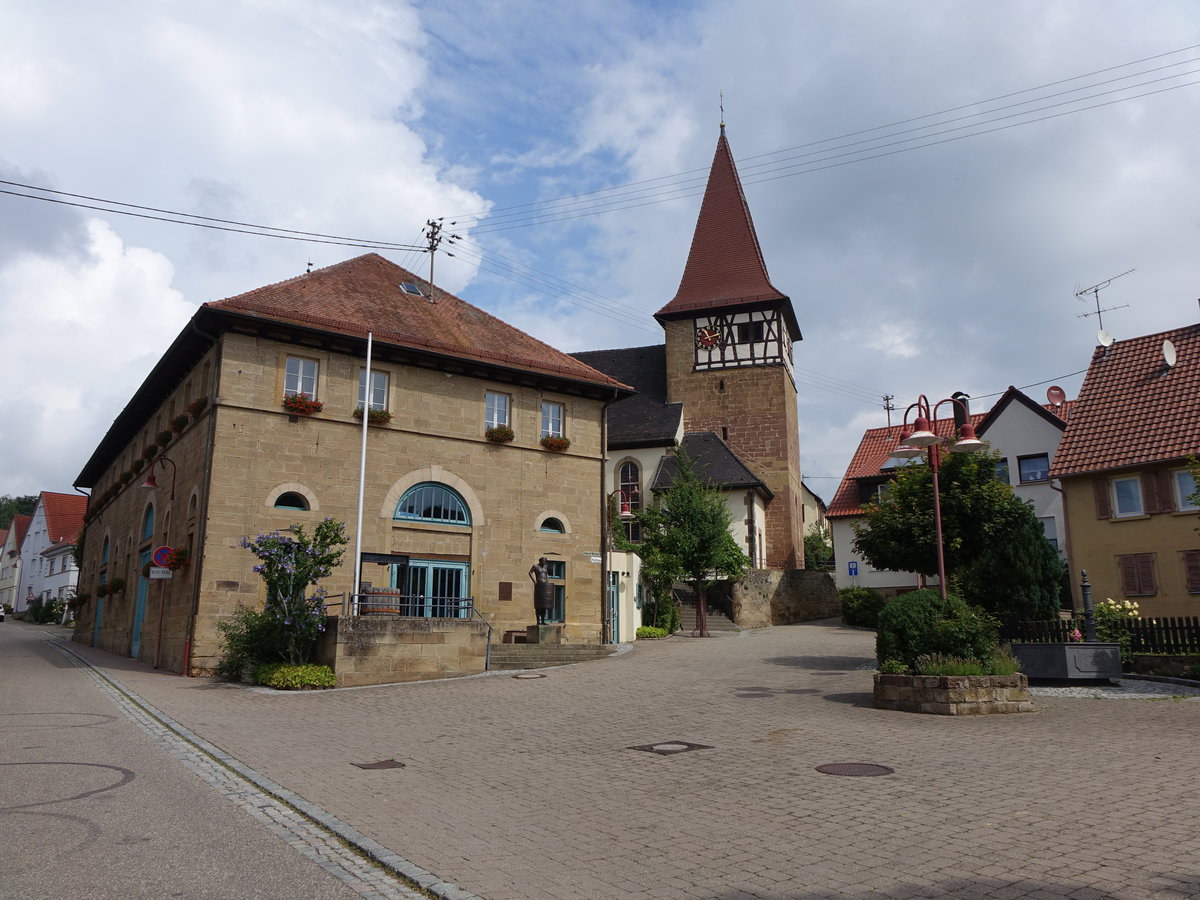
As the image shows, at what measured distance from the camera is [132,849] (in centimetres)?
578

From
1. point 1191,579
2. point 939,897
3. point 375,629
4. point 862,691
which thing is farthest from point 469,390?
point 939,897

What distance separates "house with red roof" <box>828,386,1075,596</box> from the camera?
32.0 metres

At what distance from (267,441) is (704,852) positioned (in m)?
17.3

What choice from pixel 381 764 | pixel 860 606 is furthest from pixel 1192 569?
pixel 381 764

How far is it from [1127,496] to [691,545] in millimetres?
12258

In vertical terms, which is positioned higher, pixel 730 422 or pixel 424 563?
pixel 730 422

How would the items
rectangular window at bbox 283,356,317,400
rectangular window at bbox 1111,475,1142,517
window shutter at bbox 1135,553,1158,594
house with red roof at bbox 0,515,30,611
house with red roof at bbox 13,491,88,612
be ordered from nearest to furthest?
rectangular window at bbox 283,356,317,400, window shutter at bbox 1135,553,1158,594, rectangular window at bbox 1111,475,1142,517, house with red roof at bbox 13,491,88,612, house with red roof at bbox 0,515,30,611

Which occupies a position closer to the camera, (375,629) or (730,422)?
(375,629)

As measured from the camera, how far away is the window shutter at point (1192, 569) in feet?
Answer: 70.6

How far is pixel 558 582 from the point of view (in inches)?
977

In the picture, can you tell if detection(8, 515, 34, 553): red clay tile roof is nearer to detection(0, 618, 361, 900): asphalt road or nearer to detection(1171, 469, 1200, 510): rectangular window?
detection(0, 618, 361, 900): asphalt road

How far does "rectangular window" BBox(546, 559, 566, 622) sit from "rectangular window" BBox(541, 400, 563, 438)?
3.53 m

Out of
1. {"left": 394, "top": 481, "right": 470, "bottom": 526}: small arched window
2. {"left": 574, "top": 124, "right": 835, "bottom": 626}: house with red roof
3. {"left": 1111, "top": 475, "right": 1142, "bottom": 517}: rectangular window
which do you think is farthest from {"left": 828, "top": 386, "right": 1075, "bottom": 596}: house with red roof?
{"left": 394, "top": 481, "right": 470, "bottom": 526}: small arched window

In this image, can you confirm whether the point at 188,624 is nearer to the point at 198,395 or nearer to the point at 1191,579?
the point at 198,395
